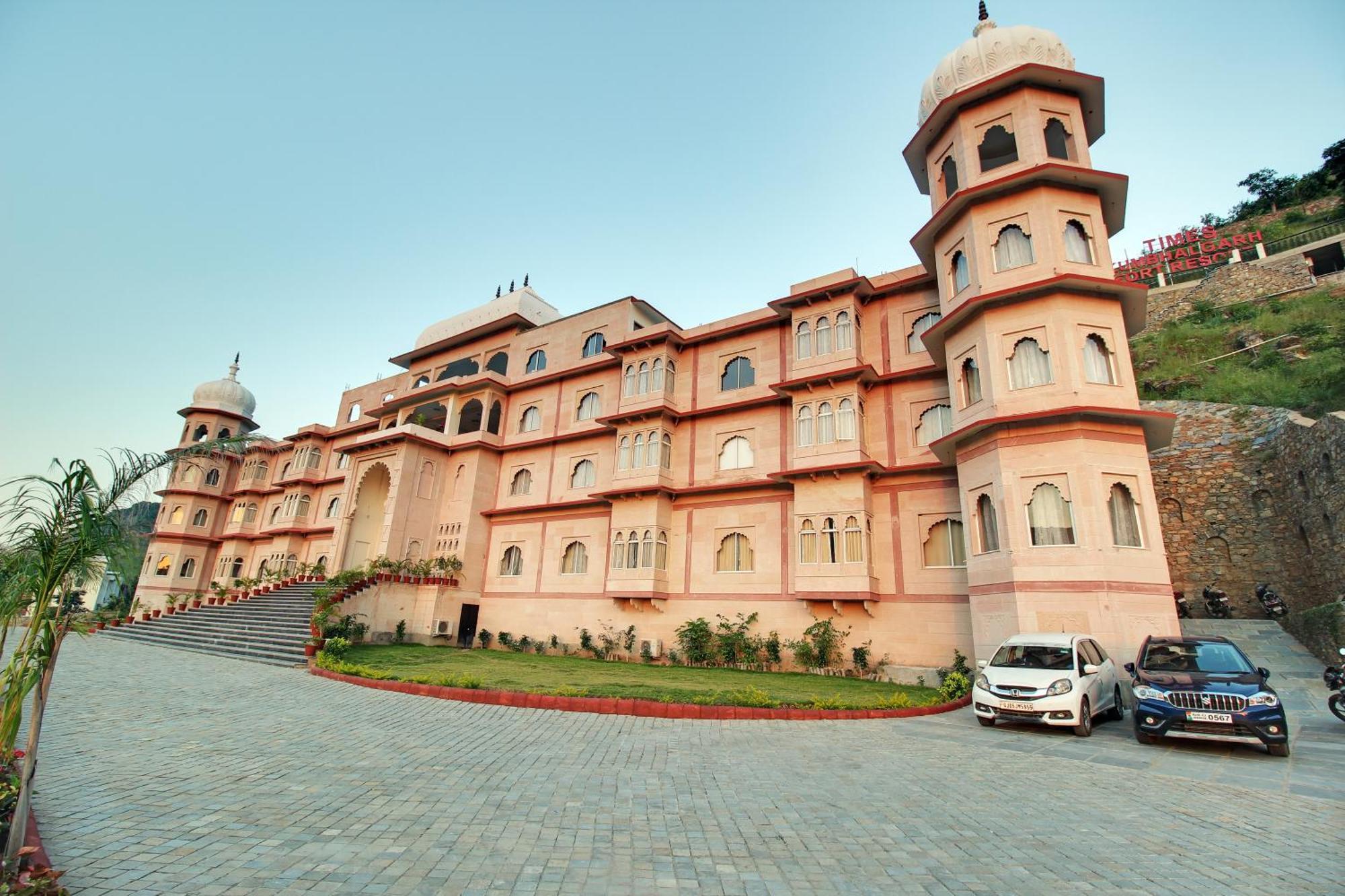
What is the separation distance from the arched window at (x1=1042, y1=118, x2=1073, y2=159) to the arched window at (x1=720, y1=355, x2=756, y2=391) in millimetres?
10715

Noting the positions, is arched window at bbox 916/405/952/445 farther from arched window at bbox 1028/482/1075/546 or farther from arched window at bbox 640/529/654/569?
arched window at bbox 640/529/654/569

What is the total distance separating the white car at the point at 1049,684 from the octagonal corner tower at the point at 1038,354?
199cm

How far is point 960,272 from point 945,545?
309 inches

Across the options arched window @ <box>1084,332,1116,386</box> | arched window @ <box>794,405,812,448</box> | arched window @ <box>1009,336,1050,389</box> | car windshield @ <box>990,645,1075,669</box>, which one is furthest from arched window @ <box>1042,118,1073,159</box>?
car windshield @ <box>990,645,1075,669</box>

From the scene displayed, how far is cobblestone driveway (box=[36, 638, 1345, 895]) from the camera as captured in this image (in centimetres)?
407

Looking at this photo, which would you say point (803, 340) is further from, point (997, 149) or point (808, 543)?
point (997, 149)

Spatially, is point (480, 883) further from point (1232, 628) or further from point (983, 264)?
point (1232, 628)

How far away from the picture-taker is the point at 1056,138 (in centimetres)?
1614

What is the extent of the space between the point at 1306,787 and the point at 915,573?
10.3 metres

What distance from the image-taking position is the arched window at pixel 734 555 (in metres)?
20.0

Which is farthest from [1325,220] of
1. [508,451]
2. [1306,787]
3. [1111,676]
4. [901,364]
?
[508,451]

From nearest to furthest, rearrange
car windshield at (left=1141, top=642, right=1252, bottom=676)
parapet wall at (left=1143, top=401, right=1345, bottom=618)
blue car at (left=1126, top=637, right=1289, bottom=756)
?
blue car at (left=1126, top=637, right=1289, bottom=756)
car windshield at (left=1141, top=642, right=1252, bottom=676)
parapet wall at (left=1143, top=401, right=1345, bottom=618)

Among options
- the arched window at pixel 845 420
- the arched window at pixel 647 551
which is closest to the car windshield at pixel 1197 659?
the arched window at pixel 845 420

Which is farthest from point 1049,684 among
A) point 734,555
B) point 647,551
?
point 647,551
